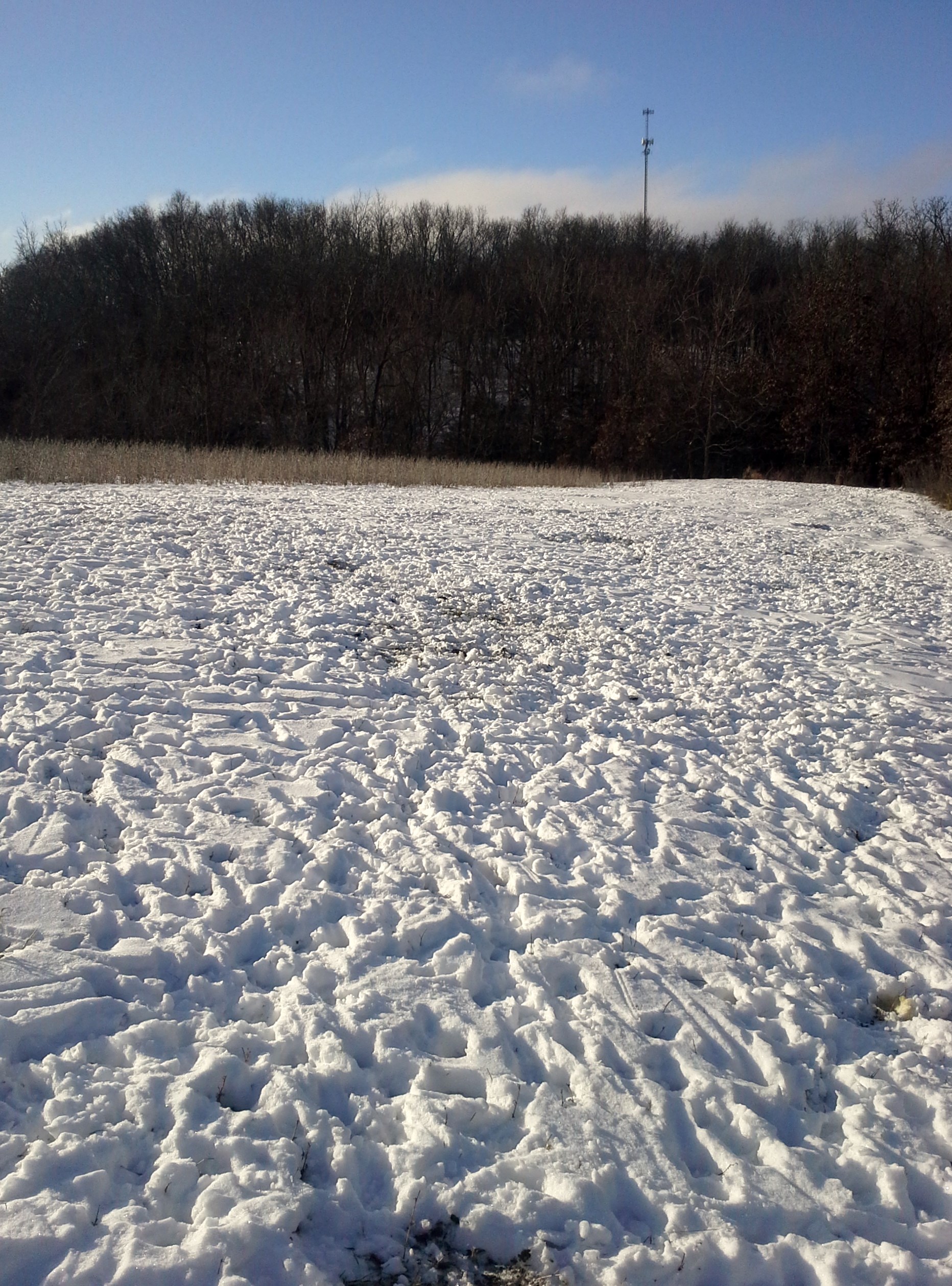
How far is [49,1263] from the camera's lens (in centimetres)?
234

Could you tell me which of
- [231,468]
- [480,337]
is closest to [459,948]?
[231,468]

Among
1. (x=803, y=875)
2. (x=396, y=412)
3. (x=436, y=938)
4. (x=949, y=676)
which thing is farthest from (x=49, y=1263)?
(x=396, y=412)

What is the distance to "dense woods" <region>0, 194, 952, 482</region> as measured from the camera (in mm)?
33312

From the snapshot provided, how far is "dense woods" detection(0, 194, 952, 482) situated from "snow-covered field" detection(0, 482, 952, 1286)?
28304mm

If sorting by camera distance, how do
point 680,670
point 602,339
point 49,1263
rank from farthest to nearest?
point 602,339 → point 680,670 → point 49,1263

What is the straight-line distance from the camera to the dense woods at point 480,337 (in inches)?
1312

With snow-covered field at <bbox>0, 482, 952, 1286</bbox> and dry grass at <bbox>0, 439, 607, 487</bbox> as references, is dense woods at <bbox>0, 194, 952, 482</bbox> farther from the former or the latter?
snow-covered field at <bbox>0, 482, 952, 1286</bbox>

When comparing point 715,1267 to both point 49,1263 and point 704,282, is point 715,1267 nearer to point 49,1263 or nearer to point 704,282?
point 49,1263

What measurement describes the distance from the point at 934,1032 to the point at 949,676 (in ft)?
16.4

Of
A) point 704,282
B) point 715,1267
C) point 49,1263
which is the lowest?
point 715,1267

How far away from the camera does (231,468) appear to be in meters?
20.0

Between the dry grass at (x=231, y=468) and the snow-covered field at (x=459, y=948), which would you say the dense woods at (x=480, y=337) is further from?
the snow-covered field at (x=459, y=948)

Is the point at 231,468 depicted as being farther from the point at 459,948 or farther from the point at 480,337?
the point at 480,337

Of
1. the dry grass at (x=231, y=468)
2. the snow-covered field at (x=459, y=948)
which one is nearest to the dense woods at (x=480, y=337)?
the dry grass at (x=231, y=468)
